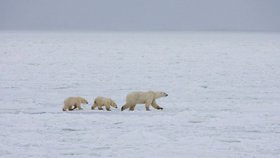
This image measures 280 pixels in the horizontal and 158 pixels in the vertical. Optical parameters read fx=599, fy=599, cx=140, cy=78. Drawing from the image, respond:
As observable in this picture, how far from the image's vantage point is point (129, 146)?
26.0 feet

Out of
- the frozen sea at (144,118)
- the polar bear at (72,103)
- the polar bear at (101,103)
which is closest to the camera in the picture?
the frozen sea at (144,118)

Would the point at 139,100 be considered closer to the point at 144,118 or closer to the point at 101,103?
the point at 101,103

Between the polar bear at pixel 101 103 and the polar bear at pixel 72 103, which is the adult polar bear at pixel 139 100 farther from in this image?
the polar bear at pixel 72 103

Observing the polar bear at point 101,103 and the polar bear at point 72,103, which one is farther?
the polar bear at point 101,103

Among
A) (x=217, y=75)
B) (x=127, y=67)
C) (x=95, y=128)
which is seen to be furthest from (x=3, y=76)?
(x=95, y=128)

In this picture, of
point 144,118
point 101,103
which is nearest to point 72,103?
point 101,103

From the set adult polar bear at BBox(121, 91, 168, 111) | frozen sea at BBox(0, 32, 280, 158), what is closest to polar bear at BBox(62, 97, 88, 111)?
frozen sea at BBox(0, 32, 280, 158)

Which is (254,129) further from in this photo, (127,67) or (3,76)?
(127,67)

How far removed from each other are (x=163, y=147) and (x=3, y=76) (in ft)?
39.5

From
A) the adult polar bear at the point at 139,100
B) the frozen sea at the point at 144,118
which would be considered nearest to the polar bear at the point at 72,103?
the frozen sea at the point at 144,118

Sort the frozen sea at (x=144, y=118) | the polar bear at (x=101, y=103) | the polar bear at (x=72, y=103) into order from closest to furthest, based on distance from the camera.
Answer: the frozen sea at (x=144, y=118) → the polar bear at (x=72, y=103) → the polar bear at (x=101, y=103)

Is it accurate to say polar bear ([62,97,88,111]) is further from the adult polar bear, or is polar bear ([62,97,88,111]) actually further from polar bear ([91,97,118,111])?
the adult polar bear

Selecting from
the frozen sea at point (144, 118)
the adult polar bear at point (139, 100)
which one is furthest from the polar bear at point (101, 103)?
the adult polar bear at point (139, 100)

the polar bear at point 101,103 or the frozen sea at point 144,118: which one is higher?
the polar bear at point 101,103
